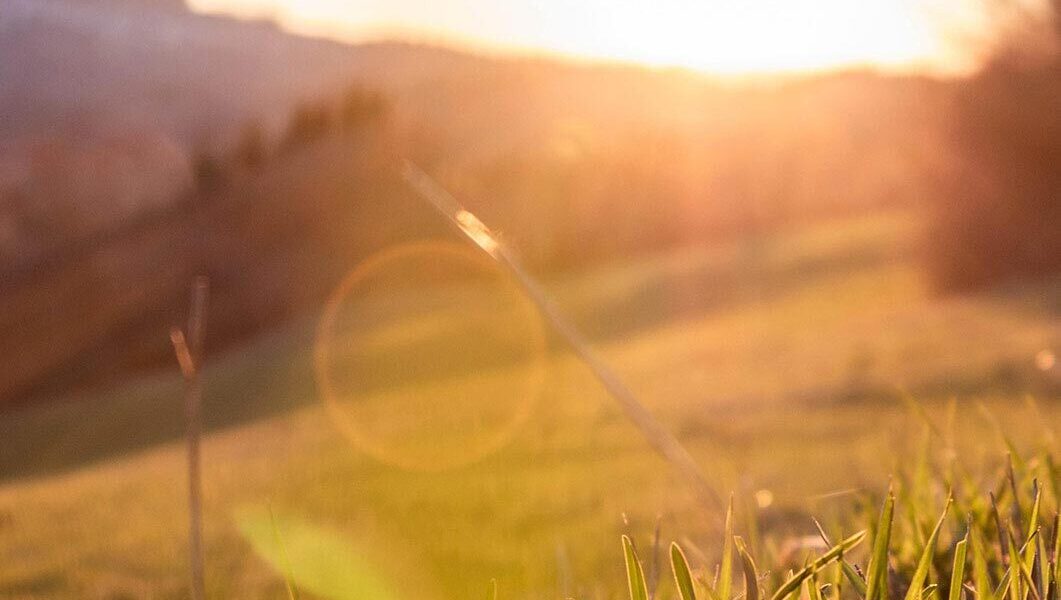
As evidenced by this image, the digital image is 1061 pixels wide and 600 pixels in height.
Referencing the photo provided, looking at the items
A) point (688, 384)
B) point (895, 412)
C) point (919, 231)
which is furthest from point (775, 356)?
point (919, 231)

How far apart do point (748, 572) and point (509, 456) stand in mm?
796

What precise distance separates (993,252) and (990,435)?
133 inches

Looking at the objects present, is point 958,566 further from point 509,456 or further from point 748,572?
point 509,456

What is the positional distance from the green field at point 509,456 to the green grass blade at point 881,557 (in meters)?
0.09

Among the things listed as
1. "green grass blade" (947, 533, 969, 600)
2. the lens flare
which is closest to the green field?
the lens flare

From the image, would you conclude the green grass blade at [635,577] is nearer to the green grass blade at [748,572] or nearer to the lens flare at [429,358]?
the green grass blade at [748,572]

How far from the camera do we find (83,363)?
3639 millimetres

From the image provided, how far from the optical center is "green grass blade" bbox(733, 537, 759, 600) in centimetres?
36

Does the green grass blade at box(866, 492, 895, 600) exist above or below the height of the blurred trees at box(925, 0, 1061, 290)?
below

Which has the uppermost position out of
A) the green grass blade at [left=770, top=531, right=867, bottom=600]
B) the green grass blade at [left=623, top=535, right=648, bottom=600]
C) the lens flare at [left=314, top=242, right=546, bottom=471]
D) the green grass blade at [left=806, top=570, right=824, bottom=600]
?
the lens flare at [left=314, top=242, right=546, bottom=471]

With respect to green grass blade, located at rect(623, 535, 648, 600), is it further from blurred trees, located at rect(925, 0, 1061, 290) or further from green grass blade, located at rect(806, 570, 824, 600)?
blurred trees, located at rect(925, 0, 1061, 290)

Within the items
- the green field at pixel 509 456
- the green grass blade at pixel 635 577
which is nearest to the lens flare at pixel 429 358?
the green field at pixel 509 456

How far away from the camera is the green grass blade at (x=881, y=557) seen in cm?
39

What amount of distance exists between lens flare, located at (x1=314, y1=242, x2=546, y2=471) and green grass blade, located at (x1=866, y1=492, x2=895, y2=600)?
0.23 meters
